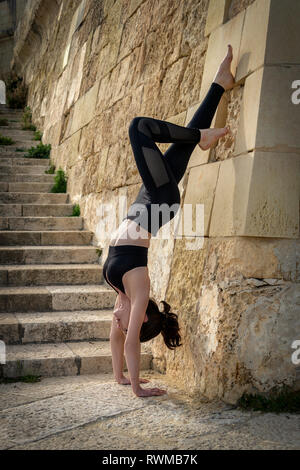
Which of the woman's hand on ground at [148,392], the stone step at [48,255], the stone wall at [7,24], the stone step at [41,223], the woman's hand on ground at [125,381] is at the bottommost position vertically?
the woman's hand on ground at [125,381]

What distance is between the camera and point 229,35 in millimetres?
3121

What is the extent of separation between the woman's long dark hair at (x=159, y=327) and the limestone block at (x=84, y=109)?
3.44 metres

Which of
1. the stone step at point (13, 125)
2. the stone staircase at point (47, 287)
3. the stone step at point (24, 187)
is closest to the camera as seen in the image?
the stone staircase at point (47, 287)

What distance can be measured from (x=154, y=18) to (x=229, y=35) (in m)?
1.51

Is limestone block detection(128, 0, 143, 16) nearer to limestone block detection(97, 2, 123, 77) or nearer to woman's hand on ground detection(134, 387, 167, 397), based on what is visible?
limestone block detection(97, 2, 123, 77)

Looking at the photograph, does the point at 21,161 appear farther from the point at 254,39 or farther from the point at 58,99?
the point at 254,39

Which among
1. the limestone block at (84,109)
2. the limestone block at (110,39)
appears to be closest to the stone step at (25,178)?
the limestone block at (84,109)

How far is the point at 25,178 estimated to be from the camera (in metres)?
6.76

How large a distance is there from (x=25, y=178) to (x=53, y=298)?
9.30 feet

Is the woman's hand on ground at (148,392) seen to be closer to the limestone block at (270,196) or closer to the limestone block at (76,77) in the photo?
the limestone block at (270,196)

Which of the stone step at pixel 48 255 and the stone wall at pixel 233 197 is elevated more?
the stone wall at pixel 233 197

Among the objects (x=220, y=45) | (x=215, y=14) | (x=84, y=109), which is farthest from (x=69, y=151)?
(x=220, y=45)

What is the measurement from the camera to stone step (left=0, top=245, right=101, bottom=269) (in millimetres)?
4969

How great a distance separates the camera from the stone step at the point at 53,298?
4.21 m
